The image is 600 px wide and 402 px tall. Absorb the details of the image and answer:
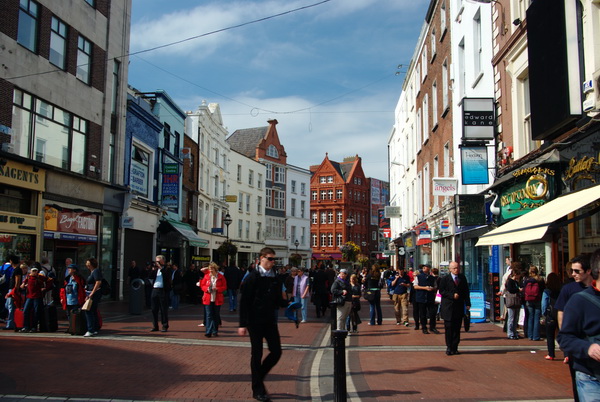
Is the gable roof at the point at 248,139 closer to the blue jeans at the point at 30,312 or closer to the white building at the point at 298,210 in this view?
the white building at the point at 298,210

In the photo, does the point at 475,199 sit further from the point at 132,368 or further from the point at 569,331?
the point at 569,331

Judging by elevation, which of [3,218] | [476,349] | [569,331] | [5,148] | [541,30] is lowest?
[476,349]

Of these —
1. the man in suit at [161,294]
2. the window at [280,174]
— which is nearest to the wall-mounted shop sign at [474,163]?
the man in suit at [161,294]

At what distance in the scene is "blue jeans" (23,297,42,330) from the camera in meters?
12.1

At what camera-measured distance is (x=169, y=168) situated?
27422 millimetres

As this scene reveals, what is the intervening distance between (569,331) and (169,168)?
25292 mm

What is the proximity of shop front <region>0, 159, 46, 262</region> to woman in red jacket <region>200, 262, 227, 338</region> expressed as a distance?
23.7 feet

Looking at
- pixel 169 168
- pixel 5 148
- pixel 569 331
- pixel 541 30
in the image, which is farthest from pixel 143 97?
pixel 569 331

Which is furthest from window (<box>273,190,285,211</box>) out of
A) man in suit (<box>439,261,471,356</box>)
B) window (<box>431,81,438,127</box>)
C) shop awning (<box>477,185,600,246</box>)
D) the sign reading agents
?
shop awning (<box>477,185,600,246</box>)

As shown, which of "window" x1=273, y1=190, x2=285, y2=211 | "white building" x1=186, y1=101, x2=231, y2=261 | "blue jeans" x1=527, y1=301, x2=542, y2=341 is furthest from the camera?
"window" x1=273, y1=190, x2=285, y2=211

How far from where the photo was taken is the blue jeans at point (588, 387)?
362cm

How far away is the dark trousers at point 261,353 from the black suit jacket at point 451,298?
4.61 meters

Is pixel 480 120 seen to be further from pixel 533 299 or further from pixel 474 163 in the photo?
pixel 533 299

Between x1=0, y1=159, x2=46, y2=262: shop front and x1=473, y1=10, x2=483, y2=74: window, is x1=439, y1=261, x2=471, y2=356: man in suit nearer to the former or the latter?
x1=473, y1=10, x2=483, y2=74: window
